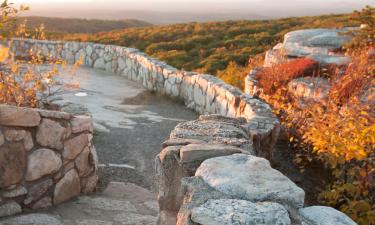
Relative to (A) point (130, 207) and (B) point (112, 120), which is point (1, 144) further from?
(B) point (112, 120)

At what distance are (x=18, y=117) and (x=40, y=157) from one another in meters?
0.49

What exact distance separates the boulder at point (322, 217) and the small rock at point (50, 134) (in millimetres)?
2873

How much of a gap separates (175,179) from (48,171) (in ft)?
6.38

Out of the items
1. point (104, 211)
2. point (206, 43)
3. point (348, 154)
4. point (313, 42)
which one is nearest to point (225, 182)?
point (348, 154)

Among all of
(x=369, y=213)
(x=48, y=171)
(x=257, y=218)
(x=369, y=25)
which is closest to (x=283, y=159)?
(x=369, y=213)

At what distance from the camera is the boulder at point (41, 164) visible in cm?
445

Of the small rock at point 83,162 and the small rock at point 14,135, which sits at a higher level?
the small rock at point 14,135

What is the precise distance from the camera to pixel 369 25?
364 inches

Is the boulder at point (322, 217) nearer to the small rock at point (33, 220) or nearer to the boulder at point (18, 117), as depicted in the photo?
the small rock at point (33, 220)

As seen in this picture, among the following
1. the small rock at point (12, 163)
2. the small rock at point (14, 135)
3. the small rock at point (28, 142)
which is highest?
the small rock at point (14, 135)

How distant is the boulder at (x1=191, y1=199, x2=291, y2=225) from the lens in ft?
7.23

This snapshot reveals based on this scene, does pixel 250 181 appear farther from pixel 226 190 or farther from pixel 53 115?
pixel 53 115

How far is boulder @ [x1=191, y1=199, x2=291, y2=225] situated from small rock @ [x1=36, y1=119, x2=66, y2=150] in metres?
2.60

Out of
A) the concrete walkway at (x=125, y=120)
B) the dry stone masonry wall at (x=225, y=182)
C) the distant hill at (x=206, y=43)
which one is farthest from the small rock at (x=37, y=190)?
the distant hill at (x=206, y=43)
